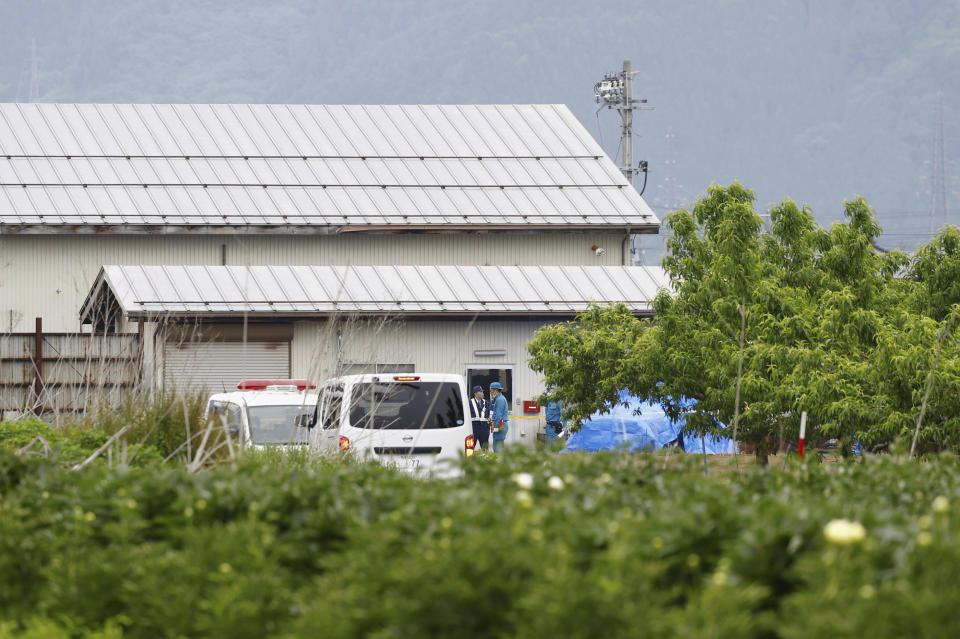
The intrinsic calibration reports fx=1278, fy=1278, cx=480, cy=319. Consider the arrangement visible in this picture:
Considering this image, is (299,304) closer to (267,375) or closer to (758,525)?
(267,375)

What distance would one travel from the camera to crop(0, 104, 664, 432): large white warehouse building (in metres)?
27.9

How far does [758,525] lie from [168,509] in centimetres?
281

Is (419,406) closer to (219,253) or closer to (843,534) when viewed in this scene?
(843,534)

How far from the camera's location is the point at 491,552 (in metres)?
4.42

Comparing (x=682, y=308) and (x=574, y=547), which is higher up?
(x=682, y=308)

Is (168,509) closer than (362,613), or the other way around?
(362,613)

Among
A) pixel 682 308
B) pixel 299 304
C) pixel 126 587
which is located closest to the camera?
pixel 126 587

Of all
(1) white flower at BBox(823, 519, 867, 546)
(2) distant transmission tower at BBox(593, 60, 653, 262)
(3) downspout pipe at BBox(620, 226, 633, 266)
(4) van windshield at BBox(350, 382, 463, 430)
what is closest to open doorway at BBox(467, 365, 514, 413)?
(3) downspout pipe at BBox(620, 226, 633, 266)

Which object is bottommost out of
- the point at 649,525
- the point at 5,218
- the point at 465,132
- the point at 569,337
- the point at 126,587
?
the point at 126,587

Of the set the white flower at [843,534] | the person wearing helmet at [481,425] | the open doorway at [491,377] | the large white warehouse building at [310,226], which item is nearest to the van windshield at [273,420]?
the person wearing helmet at [481,425]

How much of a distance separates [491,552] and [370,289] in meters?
24.0

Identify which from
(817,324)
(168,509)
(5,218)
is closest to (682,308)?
(817,324)

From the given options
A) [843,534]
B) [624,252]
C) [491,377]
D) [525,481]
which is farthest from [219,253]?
[843,534]

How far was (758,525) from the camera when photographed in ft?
14.5
